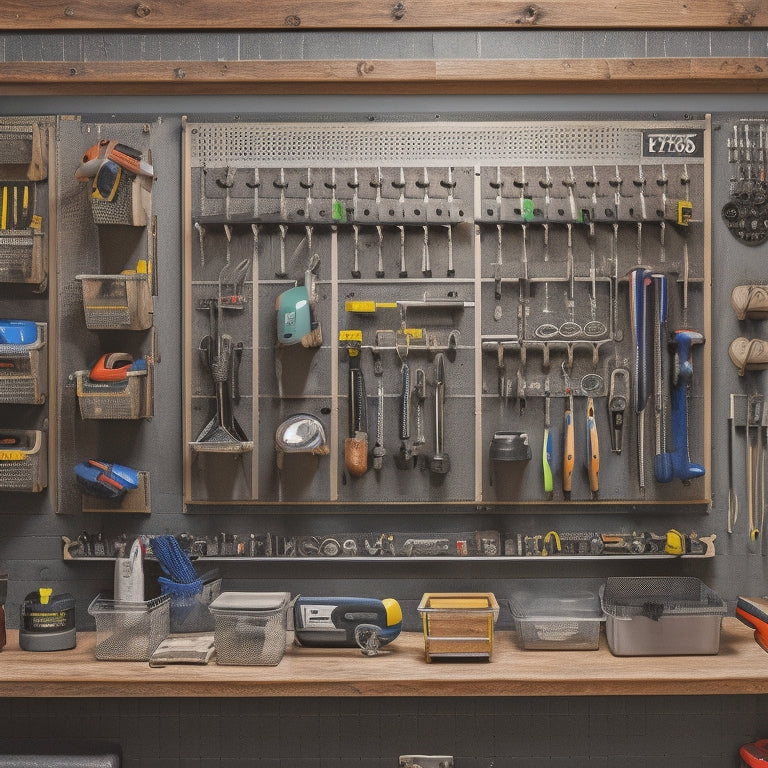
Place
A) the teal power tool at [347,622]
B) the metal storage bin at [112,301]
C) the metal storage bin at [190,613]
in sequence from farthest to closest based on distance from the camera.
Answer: the metal storage bin at [112,301] < the metal storage bin at [190,613] < the teal power tool at [347,622]

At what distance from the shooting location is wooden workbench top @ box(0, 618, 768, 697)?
300cm

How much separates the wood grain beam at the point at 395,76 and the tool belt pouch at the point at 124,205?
484 millimetres

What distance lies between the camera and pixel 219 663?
313 centimetres

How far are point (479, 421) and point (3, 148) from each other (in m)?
2.43

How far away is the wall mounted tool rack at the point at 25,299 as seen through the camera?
3.53 m

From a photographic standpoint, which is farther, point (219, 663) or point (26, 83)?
point (26, 83)

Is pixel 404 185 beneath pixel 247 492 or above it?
above

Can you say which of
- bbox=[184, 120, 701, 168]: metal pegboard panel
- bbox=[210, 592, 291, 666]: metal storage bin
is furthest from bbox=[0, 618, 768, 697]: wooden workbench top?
bbox=[184, 120, 701, 168]: metal pegboard panel

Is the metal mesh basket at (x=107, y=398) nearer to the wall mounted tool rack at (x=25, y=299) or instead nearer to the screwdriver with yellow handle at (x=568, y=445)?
the wall mounted tool rack at (x=25, y=299)

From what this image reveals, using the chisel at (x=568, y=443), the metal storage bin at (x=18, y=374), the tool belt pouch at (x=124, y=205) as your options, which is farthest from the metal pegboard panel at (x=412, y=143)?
the metal storage bin at (x=18, y=374)

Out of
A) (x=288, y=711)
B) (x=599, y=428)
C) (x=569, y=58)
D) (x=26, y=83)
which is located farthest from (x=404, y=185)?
(x=288, y=711)

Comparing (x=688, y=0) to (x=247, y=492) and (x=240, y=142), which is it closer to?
(x=240, y=142)

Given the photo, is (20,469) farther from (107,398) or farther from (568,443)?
(568,443)

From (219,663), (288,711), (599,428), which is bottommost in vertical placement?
(288,711)
